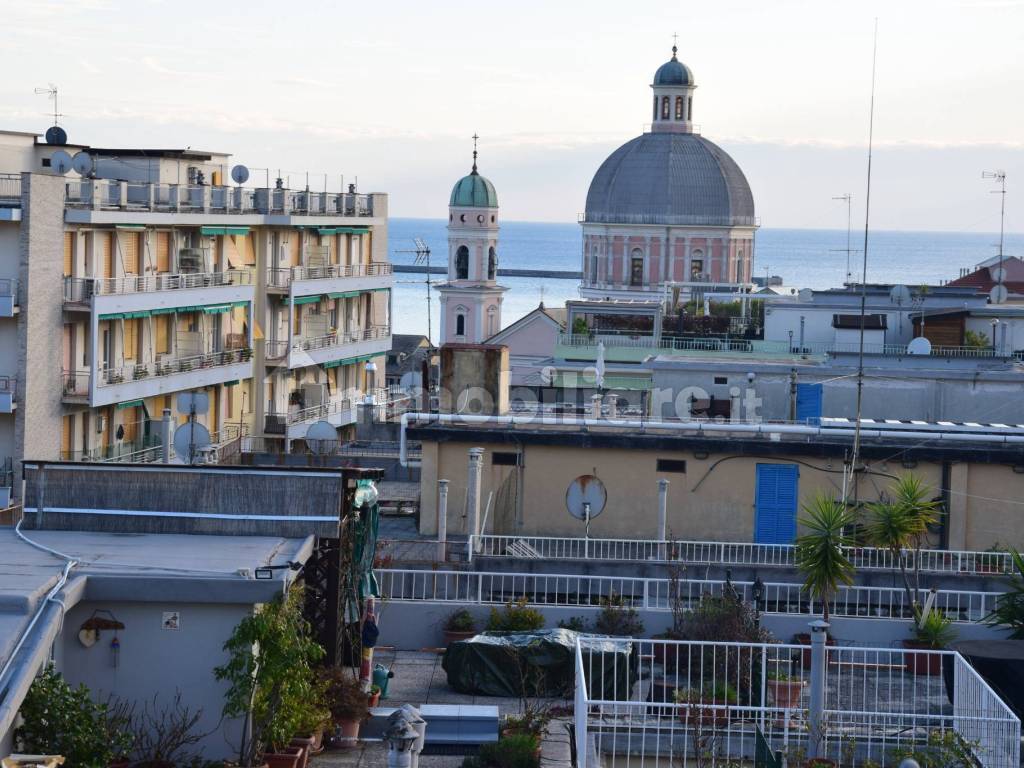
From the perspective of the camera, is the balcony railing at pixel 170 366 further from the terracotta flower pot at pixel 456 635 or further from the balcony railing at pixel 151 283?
the terracotta flower pot at pixel 456 635

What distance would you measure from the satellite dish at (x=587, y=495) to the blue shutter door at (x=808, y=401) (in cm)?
704

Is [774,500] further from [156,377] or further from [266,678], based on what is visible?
[156,377]

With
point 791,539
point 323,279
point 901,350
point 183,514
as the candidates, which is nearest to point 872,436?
point 791,539

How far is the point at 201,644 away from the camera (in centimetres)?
1309

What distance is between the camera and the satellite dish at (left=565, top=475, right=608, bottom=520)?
23.0 meters

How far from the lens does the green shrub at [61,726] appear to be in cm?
1170

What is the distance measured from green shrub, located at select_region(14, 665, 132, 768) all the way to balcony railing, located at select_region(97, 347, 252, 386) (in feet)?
70.3

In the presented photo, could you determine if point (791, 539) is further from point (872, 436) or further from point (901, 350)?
point (901, 350)

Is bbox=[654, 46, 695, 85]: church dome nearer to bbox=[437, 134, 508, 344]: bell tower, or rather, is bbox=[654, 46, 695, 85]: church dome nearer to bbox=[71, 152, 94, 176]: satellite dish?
bbox=[437, 134, 508, 344]: bell tower

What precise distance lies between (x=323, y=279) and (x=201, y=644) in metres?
31.7

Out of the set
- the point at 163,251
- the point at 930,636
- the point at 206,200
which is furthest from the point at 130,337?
the point at 930,636

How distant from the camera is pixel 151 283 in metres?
35.0

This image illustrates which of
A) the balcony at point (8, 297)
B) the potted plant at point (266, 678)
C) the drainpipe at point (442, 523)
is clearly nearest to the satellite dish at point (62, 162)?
the balcony at point (8, 297)

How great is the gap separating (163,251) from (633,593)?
19.4 meters
